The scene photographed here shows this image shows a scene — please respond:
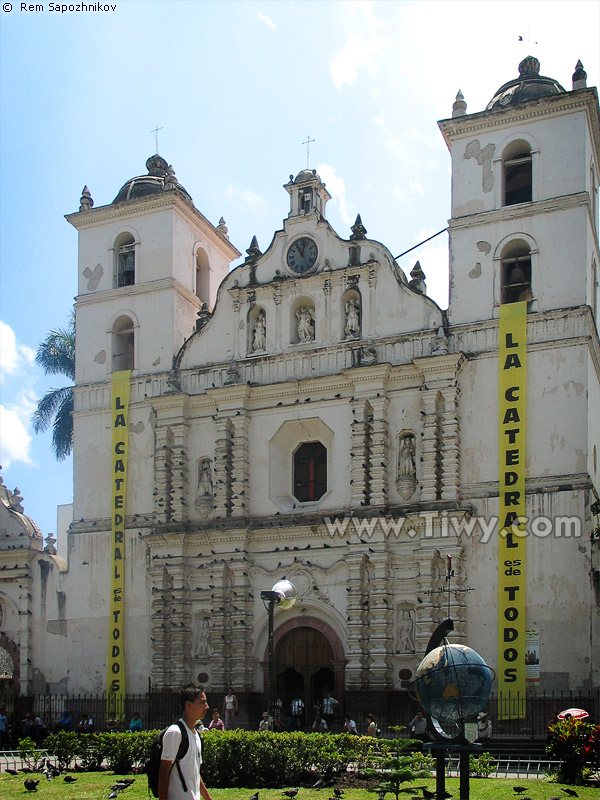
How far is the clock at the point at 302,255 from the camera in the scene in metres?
28.1

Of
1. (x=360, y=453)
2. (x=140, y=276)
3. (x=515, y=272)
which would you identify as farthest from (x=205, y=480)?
(x=515, y=272)

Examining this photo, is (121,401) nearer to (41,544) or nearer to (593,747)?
(41,544)

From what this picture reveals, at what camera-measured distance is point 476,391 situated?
2528 cm

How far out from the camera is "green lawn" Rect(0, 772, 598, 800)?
49.6ft

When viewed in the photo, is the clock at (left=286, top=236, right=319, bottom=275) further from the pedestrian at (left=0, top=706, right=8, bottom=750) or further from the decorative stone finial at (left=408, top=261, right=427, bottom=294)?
the pedestrian at (left=0, top=706, right=8, bottom=750)

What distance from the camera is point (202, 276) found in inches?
1280

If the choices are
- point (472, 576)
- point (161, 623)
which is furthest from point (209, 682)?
point (472, 576)

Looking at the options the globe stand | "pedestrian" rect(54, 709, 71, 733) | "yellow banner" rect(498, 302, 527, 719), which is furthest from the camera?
"pedestrian" rect(54, 709, 71, 733)

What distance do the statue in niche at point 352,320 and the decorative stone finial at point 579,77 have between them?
24.1 feet

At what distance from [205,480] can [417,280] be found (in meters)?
7.41

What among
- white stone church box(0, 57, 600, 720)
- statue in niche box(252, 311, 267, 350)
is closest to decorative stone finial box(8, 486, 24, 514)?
white stone church box(0, 57, 600, 720)

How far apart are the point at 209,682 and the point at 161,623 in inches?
74.7

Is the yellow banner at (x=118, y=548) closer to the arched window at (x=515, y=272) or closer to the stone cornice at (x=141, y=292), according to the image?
the stone cornice at (x=141, y=292)

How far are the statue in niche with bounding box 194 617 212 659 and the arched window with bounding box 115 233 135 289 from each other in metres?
10.0
